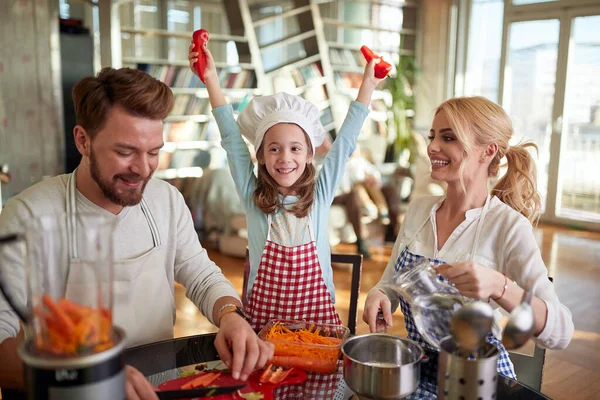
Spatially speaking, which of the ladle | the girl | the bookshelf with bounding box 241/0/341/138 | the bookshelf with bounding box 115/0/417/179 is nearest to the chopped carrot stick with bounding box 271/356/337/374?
the ladle

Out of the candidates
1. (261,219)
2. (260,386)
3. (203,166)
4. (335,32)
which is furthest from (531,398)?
(335,32)

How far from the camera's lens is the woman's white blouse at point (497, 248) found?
133cm

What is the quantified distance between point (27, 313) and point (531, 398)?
0.92 m

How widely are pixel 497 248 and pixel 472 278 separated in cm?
51

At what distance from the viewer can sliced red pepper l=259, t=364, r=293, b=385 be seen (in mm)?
1136

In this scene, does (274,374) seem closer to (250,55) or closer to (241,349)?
(241,349)

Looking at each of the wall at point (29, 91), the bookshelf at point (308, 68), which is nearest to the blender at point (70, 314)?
the wall at point (29, 91)

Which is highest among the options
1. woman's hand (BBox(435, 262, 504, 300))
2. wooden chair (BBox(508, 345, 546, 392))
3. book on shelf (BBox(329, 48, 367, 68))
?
book on shelf (BBox(329, 48, 367, 68))

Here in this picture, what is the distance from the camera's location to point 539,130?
21.3 feet

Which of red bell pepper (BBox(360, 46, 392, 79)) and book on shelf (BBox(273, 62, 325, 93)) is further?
book on shelf (BBox(273, 62, 325, 93))

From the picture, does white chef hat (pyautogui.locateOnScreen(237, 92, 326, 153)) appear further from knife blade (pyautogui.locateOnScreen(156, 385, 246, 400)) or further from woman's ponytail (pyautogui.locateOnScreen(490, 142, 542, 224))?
knife blade (pyautogui.locateOnScreen(156, 385, 246, 400))

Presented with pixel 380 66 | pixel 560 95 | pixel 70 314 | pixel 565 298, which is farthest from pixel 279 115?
pixel 560 95

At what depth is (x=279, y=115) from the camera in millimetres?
1837

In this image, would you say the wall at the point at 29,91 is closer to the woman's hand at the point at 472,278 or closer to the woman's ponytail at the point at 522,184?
the woman's ponytail at the point at 522,184
